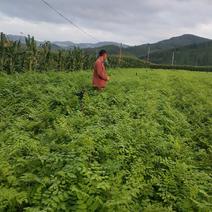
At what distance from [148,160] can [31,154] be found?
6.42 ft

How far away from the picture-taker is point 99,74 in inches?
541

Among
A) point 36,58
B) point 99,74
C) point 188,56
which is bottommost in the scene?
point 188,56

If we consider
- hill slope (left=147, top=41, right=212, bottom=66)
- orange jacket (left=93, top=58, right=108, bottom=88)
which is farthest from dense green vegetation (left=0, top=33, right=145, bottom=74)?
hill slope (left=147, top=41, right=212, bottom=66)

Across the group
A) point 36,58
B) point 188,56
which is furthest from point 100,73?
point 188,56

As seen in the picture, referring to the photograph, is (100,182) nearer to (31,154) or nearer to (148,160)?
(31,154)

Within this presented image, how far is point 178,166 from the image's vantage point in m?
6.39

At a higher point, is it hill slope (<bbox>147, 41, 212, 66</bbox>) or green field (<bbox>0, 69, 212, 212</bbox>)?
green field (<bbox>0, 69, 212, 212</bbox>)

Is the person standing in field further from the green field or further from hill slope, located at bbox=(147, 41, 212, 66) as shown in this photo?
hill slope, located at bbox=(147, 41, 212, 66)

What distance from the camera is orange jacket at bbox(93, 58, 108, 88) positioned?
13.7 metres

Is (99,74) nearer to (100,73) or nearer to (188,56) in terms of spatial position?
(100,73)

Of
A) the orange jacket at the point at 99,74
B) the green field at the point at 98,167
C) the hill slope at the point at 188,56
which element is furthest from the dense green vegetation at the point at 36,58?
the hill slope at the point at 188,56

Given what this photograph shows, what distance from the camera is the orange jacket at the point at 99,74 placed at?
13.7m

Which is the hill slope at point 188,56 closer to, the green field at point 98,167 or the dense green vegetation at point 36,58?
the dense green vegetation at point 36,58

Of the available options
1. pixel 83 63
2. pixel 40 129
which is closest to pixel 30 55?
pixel 83 63
